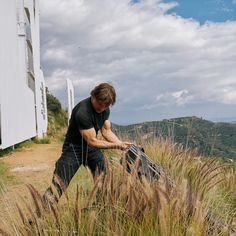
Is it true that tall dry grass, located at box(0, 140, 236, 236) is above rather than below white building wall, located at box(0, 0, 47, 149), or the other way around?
below

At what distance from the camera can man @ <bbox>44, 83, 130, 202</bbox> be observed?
5465 millimetres

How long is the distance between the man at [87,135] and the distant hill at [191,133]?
49.0 inches

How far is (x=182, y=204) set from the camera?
3.55 m

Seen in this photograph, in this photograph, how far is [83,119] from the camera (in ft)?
18.1

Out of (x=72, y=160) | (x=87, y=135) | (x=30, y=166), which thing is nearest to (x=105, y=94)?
(x=87, y=135)

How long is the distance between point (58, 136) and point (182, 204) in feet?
76.0

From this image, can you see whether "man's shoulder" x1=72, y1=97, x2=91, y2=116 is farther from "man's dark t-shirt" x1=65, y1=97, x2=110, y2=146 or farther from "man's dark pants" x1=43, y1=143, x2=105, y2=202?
"man's dark pants" x1=43, y1=143, x2=105, y2=202

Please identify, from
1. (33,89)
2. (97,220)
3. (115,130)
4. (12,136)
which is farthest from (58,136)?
(97,220)

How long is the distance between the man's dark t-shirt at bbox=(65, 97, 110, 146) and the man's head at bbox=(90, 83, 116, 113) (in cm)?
11

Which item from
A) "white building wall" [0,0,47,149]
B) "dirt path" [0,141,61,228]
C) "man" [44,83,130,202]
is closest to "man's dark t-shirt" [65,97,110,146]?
"man" [44,83,130,202]

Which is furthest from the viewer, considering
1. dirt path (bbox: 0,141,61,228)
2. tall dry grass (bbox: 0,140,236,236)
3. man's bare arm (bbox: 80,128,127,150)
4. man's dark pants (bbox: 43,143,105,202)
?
dirt path (bbox: 0,141,61,228)

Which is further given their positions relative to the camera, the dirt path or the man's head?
the dirt path

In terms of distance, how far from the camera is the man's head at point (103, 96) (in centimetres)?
538

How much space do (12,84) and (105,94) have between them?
33.3 feet
